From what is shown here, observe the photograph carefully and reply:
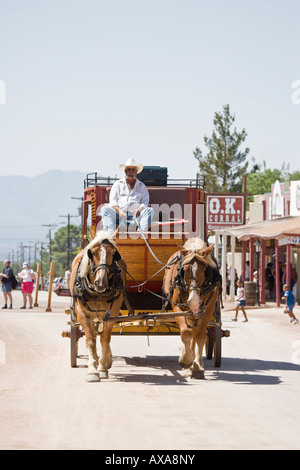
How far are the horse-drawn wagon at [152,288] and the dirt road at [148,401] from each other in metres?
0.62

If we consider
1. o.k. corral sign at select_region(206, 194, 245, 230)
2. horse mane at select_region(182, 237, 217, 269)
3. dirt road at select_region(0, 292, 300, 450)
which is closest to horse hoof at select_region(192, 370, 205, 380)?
dirt road at select_region(0, 292, 300, 450)

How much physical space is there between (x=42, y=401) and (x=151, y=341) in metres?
9.66

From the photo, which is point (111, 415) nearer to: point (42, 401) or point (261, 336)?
point (42, 401)

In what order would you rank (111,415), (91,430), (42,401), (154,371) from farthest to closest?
(154,371)
(42,401)
(111,415)
(91,430)

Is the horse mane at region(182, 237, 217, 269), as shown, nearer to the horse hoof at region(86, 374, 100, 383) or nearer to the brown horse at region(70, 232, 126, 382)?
the brown horse at region(70, 232, 126, 382)

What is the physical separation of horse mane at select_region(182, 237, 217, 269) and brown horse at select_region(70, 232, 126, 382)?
Answer: 95 cm

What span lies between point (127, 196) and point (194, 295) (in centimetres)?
286

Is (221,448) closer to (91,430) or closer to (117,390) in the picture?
(91,430)

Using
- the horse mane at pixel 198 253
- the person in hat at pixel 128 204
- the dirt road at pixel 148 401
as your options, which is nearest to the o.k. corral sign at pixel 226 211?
the dirt road at pixel 148 401

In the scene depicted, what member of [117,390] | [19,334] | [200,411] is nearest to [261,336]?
[19,334]

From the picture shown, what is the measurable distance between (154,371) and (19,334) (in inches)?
304
